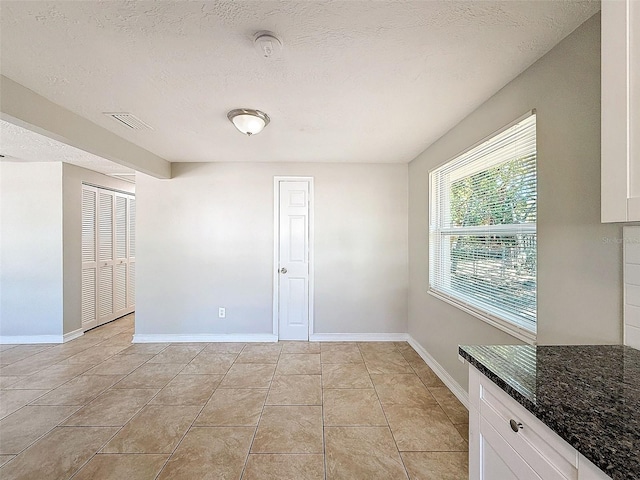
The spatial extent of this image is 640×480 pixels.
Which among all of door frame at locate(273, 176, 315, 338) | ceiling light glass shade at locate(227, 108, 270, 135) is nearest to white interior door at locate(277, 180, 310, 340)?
door frame at locate(273, 176, 315, 338)

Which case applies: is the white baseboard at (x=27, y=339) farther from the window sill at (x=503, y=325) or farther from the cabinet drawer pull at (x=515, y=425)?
the cabinet drawer pull at (x=515, y=425)

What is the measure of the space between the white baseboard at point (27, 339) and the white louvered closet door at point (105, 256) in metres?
0.73

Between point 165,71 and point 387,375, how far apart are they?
3098 mm

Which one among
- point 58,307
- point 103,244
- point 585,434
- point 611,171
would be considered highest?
point 611,171

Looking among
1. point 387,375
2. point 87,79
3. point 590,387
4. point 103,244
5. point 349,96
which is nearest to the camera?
point 590,387

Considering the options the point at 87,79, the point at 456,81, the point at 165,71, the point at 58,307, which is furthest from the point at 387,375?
the point at 58,307

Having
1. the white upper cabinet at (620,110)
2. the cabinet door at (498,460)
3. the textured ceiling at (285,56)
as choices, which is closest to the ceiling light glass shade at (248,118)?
the textured ceiling at (285,56)

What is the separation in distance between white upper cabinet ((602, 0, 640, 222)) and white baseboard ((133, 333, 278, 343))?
11.9ft

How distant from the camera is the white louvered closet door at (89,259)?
4215 millimetres

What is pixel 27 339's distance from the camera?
12.5ft

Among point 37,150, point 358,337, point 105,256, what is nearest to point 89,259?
point 105,256

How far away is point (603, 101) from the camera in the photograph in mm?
985

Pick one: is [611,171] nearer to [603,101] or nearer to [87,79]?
[603,101]

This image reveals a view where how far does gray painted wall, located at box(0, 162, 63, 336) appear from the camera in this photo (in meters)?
3.80
